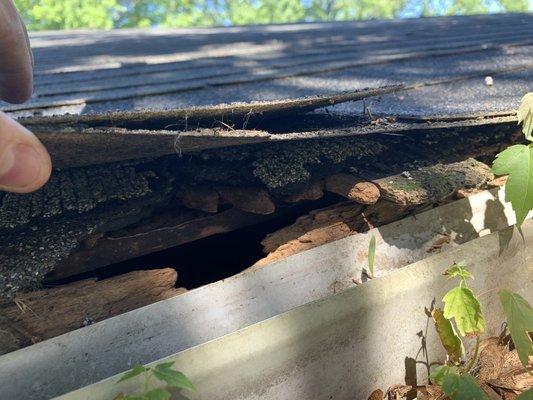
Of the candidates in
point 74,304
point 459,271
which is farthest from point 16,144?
point 459,271

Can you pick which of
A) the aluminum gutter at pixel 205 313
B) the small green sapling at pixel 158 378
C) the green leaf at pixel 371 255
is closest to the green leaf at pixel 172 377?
the small green sapling at pixel 158 378

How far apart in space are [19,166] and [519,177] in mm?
1546

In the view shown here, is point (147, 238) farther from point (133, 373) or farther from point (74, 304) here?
point (133, 373)

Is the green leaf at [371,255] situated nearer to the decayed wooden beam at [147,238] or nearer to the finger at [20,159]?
the decayed wooden beam at [147,238]

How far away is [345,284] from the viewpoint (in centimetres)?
168

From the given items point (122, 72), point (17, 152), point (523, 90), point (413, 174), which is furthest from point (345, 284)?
point (122, 72)

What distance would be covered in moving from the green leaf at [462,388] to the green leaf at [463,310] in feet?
0.57

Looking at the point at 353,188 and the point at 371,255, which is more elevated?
the point at 353,188

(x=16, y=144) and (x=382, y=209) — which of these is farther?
(x=382, y=209)

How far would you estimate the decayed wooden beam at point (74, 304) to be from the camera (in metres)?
1.39

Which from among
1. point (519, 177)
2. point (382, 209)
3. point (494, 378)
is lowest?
point (494, 378)

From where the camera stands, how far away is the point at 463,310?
165 cm

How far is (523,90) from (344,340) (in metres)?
1.67

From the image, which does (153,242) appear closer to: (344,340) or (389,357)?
(344,340)
